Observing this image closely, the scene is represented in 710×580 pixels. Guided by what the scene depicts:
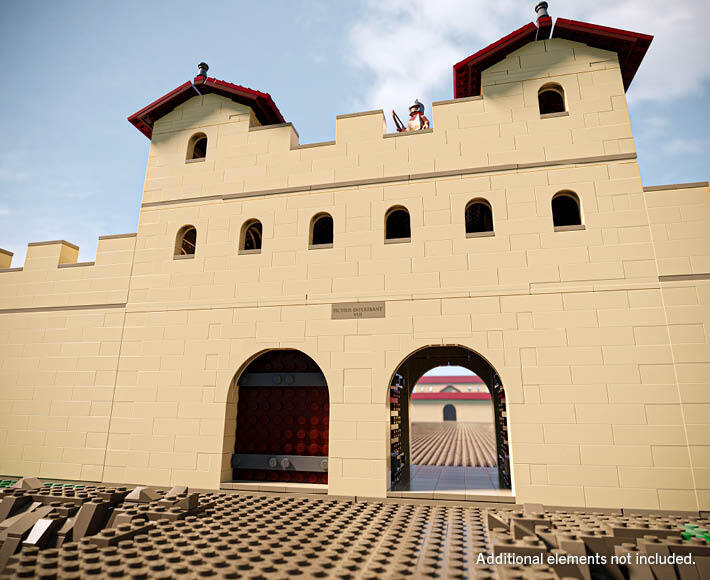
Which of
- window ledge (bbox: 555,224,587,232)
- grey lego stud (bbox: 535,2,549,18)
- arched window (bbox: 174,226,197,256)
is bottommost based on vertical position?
window ledge (bbox: 555,224,587,232)

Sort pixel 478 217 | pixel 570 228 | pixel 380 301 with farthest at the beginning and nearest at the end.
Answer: pixel 478 217, pixel 380 301, pixel 570 228

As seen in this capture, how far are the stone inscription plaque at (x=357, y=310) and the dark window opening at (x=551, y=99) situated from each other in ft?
18.7

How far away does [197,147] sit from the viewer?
10883 mm

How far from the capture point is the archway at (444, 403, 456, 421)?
44.8 metres

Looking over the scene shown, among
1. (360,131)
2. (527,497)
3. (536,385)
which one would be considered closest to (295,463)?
(527,497)

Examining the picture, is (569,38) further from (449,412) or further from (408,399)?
(449,412)

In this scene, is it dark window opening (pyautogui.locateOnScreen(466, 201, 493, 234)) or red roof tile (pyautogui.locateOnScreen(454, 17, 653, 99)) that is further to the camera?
dark window opening (pyautogui.locateOnScreen(466, 201, 493, 234))

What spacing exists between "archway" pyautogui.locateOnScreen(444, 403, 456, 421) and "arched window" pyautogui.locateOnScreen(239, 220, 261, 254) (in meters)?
39.1

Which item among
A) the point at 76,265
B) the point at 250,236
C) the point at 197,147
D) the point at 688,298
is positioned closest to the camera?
the point at 688,298

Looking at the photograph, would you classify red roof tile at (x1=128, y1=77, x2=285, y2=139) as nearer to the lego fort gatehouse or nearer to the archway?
the lego fort gatehouse

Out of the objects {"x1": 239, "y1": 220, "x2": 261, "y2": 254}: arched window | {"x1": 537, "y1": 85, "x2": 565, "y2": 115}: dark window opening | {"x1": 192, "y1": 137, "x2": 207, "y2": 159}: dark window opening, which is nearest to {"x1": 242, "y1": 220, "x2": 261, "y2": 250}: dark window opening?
{"x1": 239, "y1": 220, "x2": 261, "y2": 254}: arched window

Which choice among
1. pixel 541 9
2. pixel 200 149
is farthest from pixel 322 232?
pixel 541 9

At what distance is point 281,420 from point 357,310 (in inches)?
119

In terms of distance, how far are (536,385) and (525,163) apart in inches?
175
